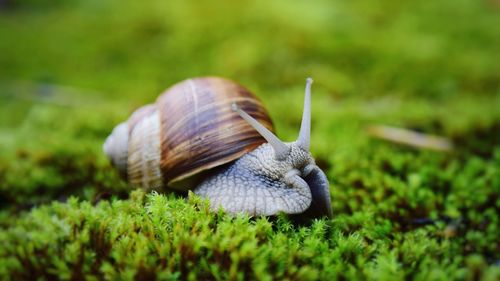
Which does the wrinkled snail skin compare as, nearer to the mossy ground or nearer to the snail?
the snail

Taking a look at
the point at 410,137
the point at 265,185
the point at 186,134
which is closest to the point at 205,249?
the point at 265,185

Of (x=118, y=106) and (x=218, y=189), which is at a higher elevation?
(x=118, y=106)

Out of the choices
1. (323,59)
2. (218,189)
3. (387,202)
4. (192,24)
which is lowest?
(387,202)

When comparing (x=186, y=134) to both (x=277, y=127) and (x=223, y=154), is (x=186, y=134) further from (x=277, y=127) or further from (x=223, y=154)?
(x=277, y=127)

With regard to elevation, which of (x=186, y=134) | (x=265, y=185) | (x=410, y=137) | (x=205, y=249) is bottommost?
(x=205, y=249)

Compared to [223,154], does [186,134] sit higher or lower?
higher

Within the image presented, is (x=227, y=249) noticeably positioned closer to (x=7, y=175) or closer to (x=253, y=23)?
(x=7, y=175)

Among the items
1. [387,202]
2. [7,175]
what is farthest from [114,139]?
[387,202]
